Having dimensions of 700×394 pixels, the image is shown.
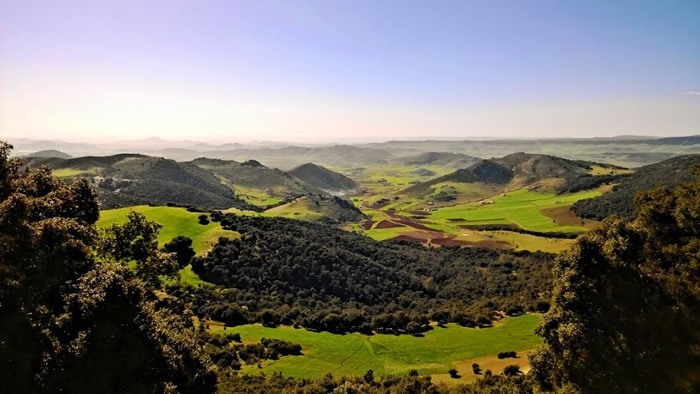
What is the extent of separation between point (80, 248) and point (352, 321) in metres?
45.6

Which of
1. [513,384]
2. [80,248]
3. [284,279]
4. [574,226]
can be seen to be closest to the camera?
[80,248]

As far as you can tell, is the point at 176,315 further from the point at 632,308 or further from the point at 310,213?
the point at 310,213

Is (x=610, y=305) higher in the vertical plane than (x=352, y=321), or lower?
higher

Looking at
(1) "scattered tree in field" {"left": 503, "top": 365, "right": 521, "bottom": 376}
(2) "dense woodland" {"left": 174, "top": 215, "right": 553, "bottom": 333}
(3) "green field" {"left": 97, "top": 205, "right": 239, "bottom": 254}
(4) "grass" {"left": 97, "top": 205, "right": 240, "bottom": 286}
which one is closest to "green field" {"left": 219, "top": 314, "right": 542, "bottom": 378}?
(1) "scattered tree in field" {"left": 503, "top": 365, "right": 521, "bottom": 376}

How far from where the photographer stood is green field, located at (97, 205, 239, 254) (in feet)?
285

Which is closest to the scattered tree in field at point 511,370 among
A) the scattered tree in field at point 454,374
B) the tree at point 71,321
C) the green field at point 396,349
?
the green field at point 396,349

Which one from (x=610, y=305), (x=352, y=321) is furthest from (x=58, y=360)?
(x=352, y=321)

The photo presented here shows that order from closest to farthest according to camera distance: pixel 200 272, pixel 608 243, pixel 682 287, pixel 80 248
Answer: pixel 80 248 < pixel 682 287 < pixel 608 243 < pixel 200 272

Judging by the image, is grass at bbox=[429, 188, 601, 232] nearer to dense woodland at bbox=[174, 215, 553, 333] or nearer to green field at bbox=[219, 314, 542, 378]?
dense woodland at bbox=[174, 215, 553, 333]

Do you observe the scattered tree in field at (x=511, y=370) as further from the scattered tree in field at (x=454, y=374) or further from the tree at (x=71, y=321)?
the tree at (x=71, y=321)

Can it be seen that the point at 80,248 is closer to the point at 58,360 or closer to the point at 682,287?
the point at 58,360

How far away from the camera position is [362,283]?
90625mm

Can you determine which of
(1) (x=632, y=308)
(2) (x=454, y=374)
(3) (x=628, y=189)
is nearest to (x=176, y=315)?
(2) (x=454, y=374)

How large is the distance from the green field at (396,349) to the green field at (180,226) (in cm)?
3507
